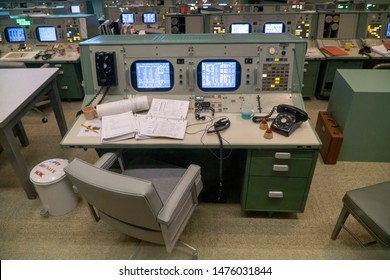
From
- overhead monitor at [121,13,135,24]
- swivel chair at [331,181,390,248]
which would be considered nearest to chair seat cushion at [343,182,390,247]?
swivel chair at [331,181,390,248]

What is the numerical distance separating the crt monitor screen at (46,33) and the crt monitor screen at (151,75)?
8.53 feet

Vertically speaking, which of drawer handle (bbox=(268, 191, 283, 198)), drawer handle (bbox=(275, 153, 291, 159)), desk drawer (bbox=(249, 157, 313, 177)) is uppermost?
drawer handle (bbox=(275, 153, 291, 159))

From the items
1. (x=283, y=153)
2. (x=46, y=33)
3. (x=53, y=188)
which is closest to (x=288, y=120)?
(x=283, y=153)

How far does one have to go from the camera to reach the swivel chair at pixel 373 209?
1.50m

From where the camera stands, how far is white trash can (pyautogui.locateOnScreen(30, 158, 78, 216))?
2057 mm

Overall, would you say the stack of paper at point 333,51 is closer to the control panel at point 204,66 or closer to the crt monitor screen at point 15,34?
the control panel at point 204,66

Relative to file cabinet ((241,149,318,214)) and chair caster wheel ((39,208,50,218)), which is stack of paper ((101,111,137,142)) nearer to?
file cabinet ((241,149,318,214))

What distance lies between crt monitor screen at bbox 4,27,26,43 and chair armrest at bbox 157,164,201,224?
147 inches

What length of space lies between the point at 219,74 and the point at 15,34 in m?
3.43

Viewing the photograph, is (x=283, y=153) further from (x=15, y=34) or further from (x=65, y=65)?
(x=15, y=34)

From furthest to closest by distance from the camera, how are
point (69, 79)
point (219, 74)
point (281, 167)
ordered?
point (69, 79)
point (219, 74)
point (281, 167)

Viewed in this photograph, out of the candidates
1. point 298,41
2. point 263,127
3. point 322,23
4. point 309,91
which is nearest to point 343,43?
point 322,23

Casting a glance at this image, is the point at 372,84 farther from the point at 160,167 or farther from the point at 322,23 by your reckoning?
the point at 160,167

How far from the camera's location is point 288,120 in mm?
1819
